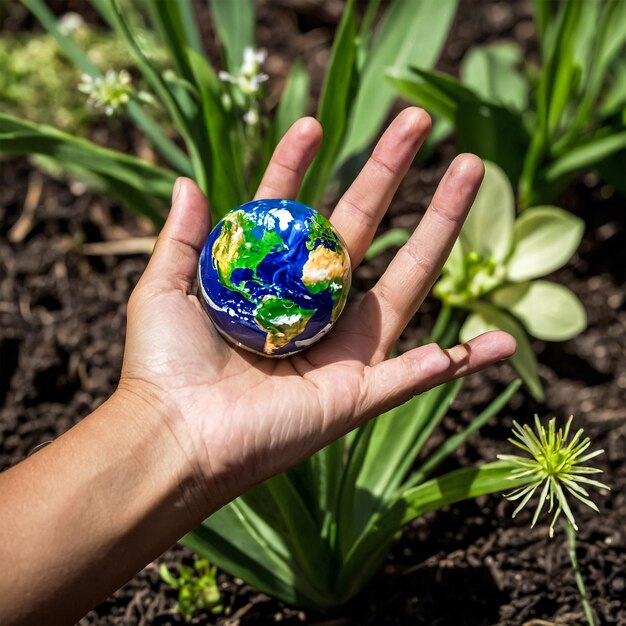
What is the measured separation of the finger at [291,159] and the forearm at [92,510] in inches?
19.1

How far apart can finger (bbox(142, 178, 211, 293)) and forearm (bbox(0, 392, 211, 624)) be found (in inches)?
9.3

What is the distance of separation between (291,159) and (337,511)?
2.04 ft

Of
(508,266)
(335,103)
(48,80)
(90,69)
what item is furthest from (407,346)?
(48,80)

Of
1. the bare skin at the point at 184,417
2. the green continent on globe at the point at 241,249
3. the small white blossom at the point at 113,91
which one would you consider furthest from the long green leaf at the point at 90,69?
the green continent on globe at the point at 241,249

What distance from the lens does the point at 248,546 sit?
1.45m

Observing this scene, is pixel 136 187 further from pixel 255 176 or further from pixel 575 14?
pixel 575 14

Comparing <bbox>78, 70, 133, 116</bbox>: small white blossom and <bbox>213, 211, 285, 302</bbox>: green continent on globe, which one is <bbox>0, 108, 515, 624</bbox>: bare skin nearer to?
<bbox>213, 211, 285, 302</bbox>: green continent on globe

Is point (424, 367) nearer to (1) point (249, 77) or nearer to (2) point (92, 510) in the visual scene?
(2) point (92, 510)

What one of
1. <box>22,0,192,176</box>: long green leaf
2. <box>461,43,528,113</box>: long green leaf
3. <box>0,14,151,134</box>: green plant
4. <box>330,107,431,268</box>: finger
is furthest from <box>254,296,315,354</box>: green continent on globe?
<box>0,14,151,134</box>: green plant

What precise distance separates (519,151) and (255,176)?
65cm

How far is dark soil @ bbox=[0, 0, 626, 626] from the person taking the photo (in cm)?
154

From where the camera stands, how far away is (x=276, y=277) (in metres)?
1.24

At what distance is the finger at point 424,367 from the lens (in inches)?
47.8

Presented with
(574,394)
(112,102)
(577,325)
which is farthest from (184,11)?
(574,394)
